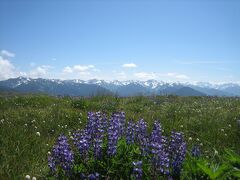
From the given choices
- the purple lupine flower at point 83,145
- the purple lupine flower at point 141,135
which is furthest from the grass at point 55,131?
the purple lupine flower at point 141,135

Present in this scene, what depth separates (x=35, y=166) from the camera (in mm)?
5680

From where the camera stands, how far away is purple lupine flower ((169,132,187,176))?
4.94 m

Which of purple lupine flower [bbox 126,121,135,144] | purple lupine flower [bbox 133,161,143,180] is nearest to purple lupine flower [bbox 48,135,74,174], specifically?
purple lupine flower [bbox 133,161,143,180]

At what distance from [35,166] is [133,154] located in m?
1.94

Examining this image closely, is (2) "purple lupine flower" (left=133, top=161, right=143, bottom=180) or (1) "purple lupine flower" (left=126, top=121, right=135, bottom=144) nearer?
(2) "purple lupine flower" (left=133, top=161, right=143, bottom=180)

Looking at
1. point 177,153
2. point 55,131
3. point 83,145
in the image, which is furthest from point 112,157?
point 55,131

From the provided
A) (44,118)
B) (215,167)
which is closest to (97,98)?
(44,118)

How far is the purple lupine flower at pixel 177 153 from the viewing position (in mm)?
4938

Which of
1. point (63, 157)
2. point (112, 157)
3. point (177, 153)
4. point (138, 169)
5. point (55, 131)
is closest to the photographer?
point (138, 169)

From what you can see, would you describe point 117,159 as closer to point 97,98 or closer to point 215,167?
point 215,167

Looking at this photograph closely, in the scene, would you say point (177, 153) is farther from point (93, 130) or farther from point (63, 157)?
point (63, 157)

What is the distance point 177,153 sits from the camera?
5059mm

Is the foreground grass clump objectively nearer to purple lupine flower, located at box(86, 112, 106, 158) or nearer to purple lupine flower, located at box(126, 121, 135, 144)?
purple lupine flower, located at box(86, 112, 106, 158)

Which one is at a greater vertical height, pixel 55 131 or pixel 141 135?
pixel 141 135
